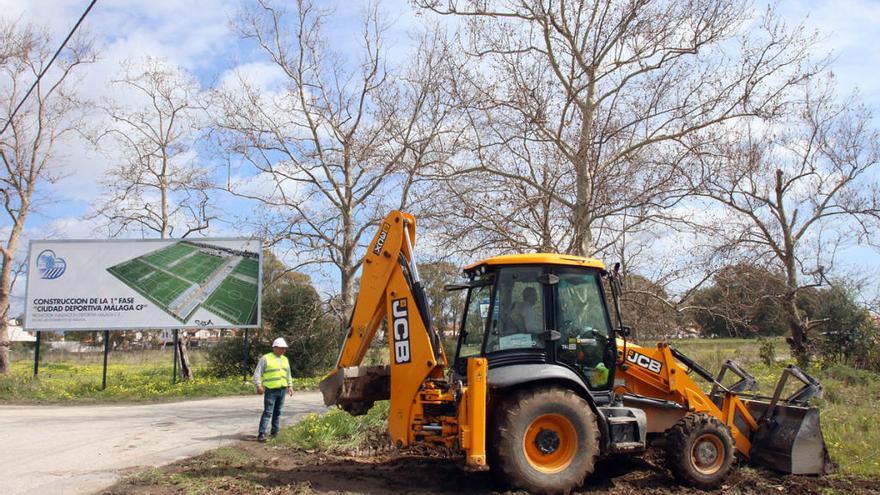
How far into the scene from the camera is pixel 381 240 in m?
8.60

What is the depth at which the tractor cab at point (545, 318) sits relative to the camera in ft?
25.4

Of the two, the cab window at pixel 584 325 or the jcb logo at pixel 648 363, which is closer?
the cab window at pixel 584 325

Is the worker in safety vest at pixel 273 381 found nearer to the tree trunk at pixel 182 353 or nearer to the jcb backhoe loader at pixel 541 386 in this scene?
the jcb backhoe loader at pixel 541 386

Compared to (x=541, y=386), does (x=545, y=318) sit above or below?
above

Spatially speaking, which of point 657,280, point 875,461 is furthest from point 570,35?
point 875,461

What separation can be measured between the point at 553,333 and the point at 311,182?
500 inches

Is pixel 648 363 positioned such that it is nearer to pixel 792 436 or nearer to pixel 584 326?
pixel 584 326

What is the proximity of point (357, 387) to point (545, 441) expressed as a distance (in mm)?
2317

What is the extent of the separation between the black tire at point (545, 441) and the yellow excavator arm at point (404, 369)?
12.6 inches

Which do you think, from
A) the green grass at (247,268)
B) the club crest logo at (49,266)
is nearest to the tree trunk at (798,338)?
the green grass at (247,268)

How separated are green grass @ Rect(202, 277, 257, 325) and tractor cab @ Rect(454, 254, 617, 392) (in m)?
13.7

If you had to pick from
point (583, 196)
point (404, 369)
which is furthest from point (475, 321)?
point (583, 196)

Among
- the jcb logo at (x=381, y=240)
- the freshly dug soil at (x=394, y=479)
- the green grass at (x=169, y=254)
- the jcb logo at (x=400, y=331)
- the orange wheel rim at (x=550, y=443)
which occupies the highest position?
the green grass at (x=169, y=254)

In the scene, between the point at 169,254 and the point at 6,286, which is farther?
the point at 6,286
